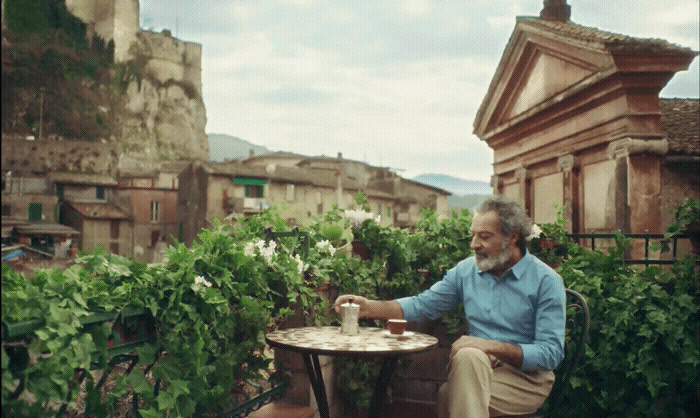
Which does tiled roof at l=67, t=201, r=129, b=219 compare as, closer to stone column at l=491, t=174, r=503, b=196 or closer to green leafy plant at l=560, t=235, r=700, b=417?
stone column at l=491, t=174, r=503, b=196

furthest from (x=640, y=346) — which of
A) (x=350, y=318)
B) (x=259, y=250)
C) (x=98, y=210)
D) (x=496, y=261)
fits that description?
(x=98, y=210)

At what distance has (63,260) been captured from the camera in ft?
109

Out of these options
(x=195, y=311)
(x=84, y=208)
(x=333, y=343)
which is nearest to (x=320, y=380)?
(x=333, y=343)

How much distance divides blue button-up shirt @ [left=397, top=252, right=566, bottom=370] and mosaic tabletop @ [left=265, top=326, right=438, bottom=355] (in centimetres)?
32

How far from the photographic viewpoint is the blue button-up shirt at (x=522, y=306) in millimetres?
2926

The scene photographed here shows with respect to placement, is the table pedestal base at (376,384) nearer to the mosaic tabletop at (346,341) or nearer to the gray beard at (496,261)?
the mosaic tabletop at (346,341)

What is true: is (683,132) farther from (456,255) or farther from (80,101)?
(80,101)

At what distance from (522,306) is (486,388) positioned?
0.55 metres

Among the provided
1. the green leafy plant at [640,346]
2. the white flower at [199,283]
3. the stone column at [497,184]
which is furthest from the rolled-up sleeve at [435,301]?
the stone column at [497,184]

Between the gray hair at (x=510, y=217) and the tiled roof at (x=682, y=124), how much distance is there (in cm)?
909

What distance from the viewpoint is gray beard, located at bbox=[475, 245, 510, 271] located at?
10.4 ft

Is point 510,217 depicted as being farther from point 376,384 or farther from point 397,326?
point 376,384

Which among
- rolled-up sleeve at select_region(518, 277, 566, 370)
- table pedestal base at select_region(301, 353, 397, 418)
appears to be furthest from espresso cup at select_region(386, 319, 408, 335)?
rolled-up sleeve at select_region(518, 277, 566, 370)

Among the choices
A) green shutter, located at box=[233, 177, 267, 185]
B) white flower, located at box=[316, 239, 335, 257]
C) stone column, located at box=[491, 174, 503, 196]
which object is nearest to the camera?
white flower, located at box=[316, 239, 335, 257]
